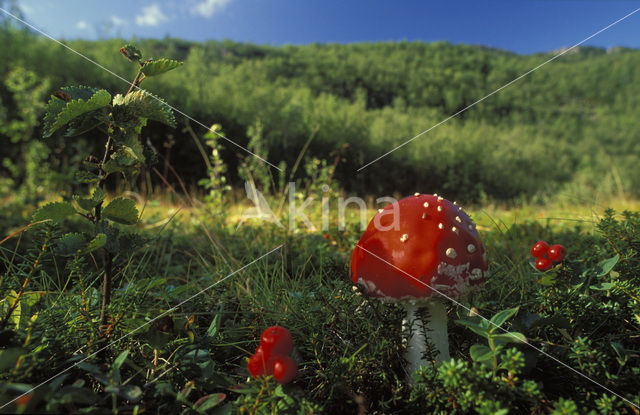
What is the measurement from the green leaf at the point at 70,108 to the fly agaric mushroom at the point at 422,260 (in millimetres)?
921

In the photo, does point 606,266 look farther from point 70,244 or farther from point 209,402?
point 70,244

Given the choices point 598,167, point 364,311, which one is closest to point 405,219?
point 364,311

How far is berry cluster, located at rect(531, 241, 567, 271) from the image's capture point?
1264 millimetres

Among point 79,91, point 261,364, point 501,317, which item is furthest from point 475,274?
point 79,91

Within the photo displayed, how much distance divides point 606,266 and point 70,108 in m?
1.74

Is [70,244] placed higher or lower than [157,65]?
lower

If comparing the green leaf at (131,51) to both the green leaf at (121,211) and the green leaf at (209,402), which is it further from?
the green leaf at (209,402)

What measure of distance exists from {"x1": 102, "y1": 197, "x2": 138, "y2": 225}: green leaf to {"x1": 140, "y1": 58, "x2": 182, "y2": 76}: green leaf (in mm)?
385

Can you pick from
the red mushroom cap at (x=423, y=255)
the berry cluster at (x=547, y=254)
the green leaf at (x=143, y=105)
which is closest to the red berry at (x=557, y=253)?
the berry cluster at (x=547, y=254)

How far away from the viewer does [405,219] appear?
47.9 inches

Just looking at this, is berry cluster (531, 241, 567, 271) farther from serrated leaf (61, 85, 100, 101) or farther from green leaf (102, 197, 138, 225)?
serrated leaf (61, 85, 100, 101)

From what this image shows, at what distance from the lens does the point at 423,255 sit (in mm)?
1147

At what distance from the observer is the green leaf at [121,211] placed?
1.06m

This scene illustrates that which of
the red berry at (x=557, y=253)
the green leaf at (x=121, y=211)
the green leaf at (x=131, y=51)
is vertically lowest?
the red berry at (x=557, y=253)
